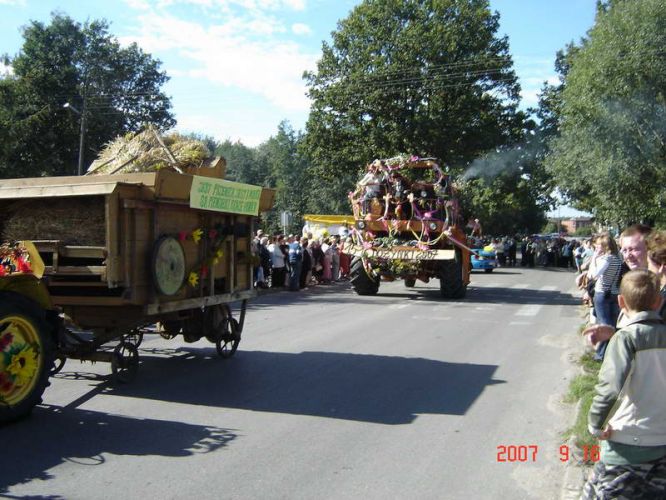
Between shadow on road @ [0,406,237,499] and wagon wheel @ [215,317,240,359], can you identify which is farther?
wagon wheel @ [215,317,240,359]

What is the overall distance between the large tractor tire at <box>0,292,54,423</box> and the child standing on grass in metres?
4.45

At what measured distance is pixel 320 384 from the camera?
7320 millimetres

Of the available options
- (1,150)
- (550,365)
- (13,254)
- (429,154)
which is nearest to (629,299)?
(13,254)

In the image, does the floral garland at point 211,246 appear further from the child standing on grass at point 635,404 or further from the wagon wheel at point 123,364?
→ the child standing on grass at point 635,404

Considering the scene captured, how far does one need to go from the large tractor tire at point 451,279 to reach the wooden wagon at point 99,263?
380 inches

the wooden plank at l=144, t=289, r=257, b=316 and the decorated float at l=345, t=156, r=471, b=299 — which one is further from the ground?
the decorated float at l=345, t=156, r=471, b=299

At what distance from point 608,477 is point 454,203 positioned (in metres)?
13.8

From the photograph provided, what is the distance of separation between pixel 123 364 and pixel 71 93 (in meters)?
33.4

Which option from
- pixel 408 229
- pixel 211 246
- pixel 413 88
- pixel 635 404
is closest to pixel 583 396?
pixel 635 404

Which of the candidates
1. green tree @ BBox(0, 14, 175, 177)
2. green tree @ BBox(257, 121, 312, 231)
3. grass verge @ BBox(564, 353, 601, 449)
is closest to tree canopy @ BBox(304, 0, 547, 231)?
green tree @ BBox(0, 14, 175, 177)

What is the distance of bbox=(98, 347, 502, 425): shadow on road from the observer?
6410mm

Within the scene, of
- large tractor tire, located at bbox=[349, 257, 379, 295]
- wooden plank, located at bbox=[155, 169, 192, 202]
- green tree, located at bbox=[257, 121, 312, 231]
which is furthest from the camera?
green tree, located at bbox=[257, 121, 312, 231]

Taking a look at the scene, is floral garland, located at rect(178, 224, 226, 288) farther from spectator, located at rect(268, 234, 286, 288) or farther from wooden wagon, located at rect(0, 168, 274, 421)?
spectator, located at rect(268, 234, 286, 288)

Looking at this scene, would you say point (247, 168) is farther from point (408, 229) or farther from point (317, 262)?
point (408, 229)
